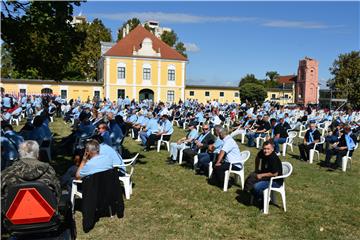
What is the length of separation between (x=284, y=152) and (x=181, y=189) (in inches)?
233

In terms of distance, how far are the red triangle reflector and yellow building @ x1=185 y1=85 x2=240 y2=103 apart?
48052 millimetres

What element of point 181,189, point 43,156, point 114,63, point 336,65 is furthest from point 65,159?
point 336,65

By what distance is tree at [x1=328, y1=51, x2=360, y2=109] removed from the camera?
2084 inches

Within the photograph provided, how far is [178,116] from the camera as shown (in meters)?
23.3

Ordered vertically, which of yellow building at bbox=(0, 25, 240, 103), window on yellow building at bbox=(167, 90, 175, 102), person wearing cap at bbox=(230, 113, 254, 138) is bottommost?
person wearing cap at bbox=(230, 113, 254, 138)

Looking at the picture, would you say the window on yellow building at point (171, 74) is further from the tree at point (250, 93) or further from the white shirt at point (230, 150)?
the white shirt at point (230, 150)

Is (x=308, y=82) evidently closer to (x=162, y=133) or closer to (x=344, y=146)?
(x=162, y=133)

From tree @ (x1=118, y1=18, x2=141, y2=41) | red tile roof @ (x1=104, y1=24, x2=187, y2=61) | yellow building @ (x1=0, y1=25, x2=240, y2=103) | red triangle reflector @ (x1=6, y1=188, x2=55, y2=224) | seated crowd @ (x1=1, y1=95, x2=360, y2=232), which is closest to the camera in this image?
red triangle reflector @ (x1=6, y1=188, x2=55, y2=224)

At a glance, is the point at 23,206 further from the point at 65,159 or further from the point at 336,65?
the point at 336,65

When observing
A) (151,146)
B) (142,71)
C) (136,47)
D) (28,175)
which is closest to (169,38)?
(136,47)

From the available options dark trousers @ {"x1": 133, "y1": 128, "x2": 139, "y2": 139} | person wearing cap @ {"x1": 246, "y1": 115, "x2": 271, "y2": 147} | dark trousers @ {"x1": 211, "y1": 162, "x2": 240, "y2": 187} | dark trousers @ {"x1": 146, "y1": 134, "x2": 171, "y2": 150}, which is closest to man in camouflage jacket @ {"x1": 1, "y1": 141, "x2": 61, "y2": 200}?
dark trousers @ {"x1": 211, "y1": 162, "x2": 240, "y2": 187}

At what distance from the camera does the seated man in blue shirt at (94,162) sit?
5.94 metres

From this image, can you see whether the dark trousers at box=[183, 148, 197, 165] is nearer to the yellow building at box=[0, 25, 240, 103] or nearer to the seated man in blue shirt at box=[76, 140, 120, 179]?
the seated man in blue shirt at box=[76, 140, 120, 179]

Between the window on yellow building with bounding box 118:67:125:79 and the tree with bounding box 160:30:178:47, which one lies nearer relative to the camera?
the window on yellow building with bounding box 118:67:125:79
